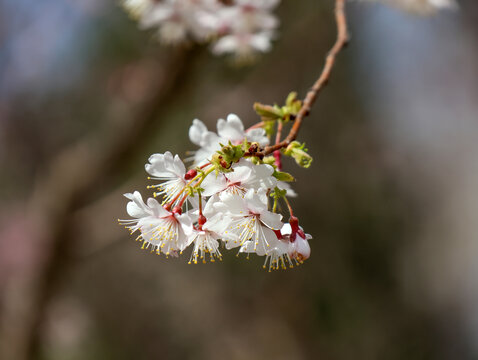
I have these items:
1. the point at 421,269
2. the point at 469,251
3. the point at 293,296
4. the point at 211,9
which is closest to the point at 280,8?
the point at 211,9

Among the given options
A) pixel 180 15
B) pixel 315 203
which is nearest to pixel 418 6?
pixel 180 15

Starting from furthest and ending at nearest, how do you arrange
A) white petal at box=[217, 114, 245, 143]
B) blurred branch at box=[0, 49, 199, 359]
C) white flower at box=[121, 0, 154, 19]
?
blurred branch at box=[0, 49, 199, 359], white flower at box=[121, 0, 154, 19], white petal at box=[217, 114, 245, 143]

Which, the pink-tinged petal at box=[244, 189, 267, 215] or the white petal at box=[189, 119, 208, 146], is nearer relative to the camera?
the pink-tinged petal at box=[244, 189, 267, 215]

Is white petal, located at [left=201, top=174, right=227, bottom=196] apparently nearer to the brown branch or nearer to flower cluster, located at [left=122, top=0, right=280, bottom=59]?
the brown branch

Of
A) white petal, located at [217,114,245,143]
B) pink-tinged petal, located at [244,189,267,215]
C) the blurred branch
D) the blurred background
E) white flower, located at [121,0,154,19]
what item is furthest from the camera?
the blurred background

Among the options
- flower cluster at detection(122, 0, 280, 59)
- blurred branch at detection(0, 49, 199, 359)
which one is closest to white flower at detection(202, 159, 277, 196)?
flower cluster at detection(122, 0, 280, 59)

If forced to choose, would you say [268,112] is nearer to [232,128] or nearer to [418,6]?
[232,128]

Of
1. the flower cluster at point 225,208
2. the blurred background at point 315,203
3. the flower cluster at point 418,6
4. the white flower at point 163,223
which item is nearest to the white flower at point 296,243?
the flower cluster at point 225,208

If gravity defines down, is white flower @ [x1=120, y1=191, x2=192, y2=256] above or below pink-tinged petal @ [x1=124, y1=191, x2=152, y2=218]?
below
